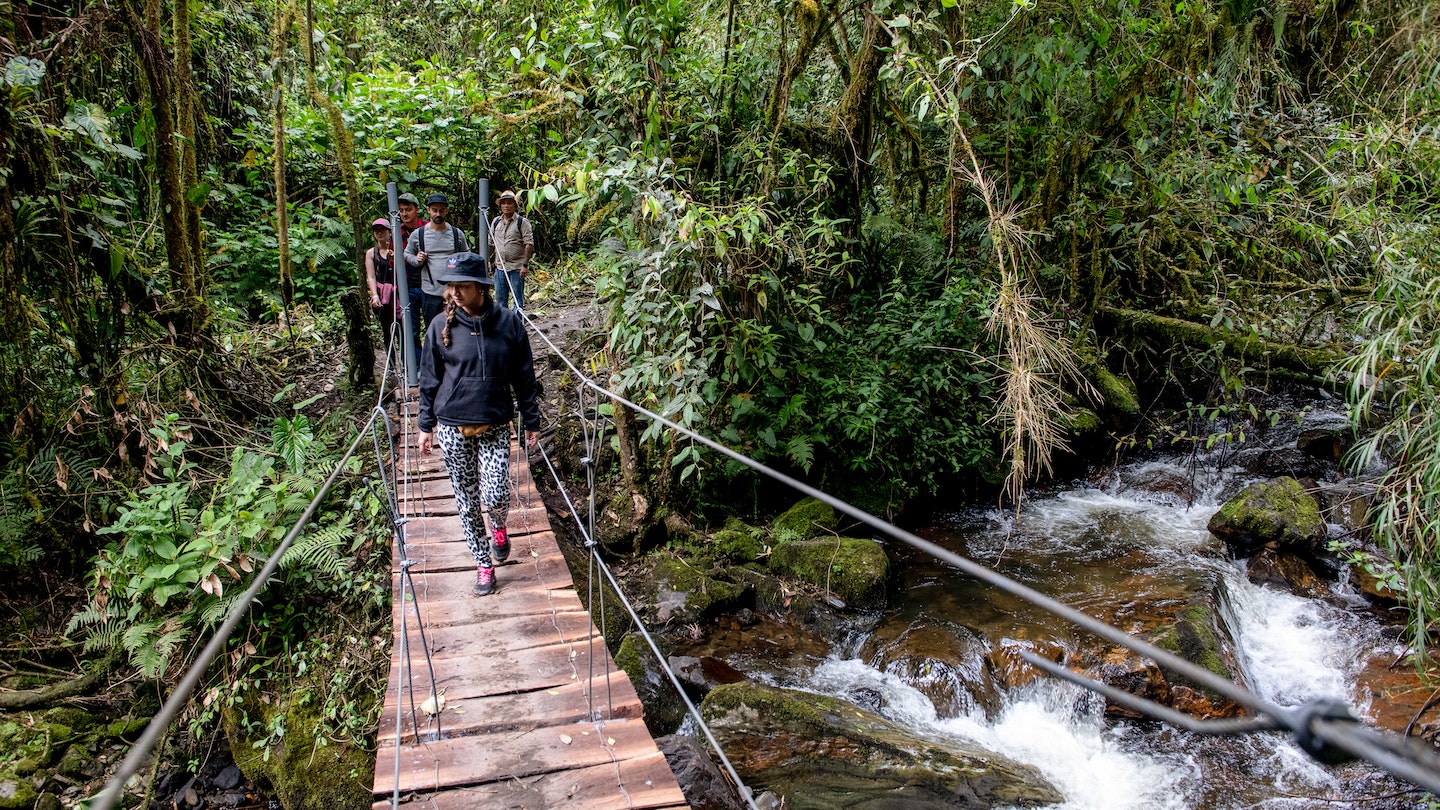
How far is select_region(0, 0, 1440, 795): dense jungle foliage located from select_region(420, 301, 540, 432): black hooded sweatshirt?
124cm

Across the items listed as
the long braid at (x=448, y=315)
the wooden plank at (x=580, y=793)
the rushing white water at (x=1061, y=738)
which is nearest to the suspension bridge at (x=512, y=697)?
the wooden plank at (x=580, y=793)

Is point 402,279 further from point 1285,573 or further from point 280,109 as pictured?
point 1285,573

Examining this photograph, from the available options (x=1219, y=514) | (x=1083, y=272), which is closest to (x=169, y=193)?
(x=1083, y=272)

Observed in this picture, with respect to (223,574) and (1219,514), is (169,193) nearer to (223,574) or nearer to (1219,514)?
(223,574)

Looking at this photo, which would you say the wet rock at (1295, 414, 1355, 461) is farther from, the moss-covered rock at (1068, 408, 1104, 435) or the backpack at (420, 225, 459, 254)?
the backpack at (420, 225, 459, 254)

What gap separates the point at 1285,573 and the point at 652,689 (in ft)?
14.6

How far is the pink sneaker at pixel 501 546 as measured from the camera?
12.4 feet

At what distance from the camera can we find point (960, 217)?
265 inches

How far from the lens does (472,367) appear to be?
339cm

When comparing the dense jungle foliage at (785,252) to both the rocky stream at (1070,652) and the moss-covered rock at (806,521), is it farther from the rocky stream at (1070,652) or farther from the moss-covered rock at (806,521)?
the rocky stream at (1070,652)

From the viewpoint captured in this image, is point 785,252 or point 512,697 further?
point 785,252

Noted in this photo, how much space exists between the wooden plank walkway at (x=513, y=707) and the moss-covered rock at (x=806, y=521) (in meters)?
2.36

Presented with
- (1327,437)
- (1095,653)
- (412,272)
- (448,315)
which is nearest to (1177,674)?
(1095,653)

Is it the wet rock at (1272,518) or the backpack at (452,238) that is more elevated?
the backpack at (452,238)
